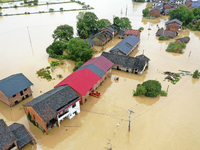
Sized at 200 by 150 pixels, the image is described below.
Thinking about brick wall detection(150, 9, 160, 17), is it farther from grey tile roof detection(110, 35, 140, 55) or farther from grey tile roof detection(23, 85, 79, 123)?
grey tile roof detection(23, 85, 79, 123)

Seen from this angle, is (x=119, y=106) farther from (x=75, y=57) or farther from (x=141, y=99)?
(x=75, y=57)

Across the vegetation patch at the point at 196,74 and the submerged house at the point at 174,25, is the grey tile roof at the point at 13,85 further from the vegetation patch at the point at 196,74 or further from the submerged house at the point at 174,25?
the submerged house at the point at 174,25

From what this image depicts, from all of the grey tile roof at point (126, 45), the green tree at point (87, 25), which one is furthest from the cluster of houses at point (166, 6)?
the grey tile roof at point (126, 45)

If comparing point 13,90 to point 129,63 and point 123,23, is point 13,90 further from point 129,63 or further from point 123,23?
point 123,23

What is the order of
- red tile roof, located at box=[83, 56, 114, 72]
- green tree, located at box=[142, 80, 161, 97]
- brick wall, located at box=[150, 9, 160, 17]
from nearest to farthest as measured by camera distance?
green tree, located at box=[142, 80, 161, 97] → red tile roof, located at box=[83, 56, 114, 72] → brick wall, located at box=[150, 9, 160, 17]

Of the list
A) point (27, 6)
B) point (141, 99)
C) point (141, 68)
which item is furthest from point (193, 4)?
point (27, 6)

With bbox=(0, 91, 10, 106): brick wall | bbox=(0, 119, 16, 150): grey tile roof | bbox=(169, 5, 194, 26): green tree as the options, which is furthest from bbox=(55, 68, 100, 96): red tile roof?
bbox=(169, 5, 194, 26): green tree
